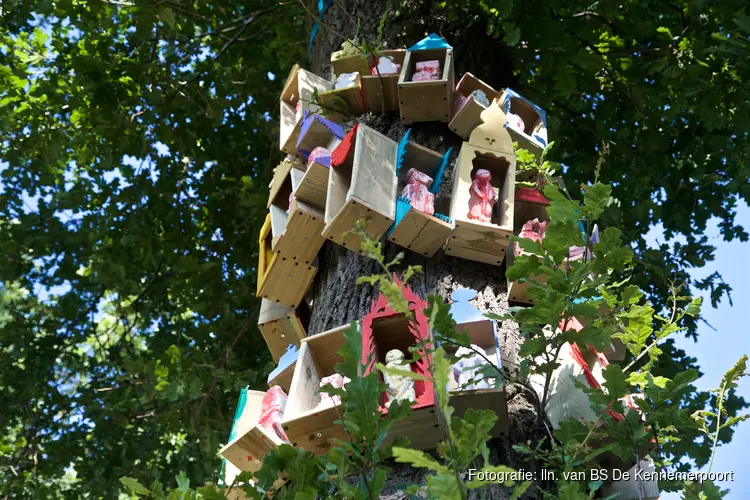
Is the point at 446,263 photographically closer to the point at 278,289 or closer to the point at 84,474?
the point at 278,289

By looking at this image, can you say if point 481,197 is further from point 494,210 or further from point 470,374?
point 470,374

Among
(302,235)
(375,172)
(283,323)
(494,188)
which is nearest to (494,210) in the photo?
(494,188)

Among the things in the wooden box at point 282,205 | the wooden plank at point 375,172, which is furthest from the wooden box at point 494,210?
the wooden box at point 282,205

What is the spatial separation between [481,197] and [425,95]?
571 mm

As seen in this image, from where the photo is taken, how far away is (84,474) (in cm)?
489

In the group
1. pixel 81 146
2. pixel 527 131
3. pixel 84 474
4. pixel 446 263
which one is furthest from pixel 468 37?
pixel 84 474

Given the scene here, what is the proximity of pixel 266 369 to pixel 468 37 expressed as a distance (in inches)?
80.0

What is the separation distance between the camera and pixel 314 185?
2787 millimetres

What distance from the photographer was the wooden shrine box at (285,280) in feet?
9.21

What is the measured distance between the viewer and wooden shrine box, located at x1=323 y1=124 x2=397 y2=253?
255cm

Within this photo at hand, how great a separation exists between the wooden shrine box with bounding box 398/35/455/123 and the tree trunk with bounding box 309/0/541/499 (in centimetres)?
6

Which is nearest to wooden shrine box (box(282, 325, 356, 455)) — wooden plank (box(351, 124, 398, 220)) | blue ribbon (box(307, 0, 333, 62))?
wooden plank (box(351, 124, 398, 220))

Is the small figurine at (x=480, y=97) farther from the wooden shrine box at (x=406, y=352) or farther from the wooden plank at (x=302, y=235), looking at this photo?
the wooden shrine box at (x=406, y=352)

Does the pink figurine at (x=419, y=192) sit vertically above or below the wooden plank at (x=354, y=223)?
above
